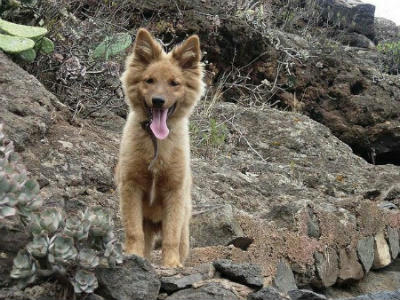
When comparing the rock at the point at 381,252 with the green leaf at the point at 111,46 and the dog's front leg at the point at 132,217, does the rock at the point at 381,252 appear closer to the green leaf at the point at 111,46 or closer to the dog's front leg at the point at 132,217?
the dog's front leg at the point at 132,217

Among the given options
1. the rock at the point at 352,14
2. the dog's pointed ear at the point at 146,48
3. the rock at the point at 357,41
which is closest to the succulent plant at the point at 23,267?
the dog's pointed ear at the point at 146,48

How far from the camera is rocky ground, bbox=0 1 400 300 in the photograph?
13.9 ft

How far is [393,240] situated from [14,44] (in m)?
5.19

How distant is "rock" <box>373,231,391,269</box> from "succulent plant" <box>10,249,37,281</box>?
517 cm

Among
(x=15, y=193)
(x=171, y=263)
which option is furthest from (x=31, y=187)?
(x=171, y=263)

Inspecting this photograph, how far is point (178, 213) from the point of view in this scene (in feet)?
16.9

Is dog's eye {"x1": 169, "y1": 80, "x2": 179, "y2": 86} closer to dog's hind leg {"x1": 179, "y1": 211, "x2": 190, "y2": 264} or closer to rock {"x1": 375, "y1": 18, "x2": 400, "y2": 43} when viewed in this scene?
dog's hind leg {"x1": 179, "y1": 211, "x2": 190, "y2": 264}

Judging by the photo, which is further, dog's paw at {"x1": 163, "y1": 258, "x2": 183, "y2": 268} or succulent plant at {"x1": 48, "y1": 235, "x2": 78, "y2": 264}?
dog's paw at {"x1": 163, "y1": 258, "x2": 183, "y2": 268}

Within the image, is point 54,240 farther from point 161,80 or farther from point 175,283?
point 161,80

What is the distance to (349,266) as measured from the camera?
22.5 feet

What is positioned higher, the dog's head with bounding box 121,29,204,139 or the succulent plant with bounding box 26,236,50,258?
the dog's head with bounding box 121,29,204,139

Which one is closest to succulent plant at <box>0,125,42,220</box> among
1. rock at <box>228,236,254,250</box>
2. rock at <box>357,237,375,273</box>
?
rock at <box>228,236,254,250</box>

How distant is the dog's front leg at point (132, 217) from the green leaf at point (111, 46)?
3309 mm

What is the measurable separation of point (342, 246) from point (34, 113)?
11.7 ft
